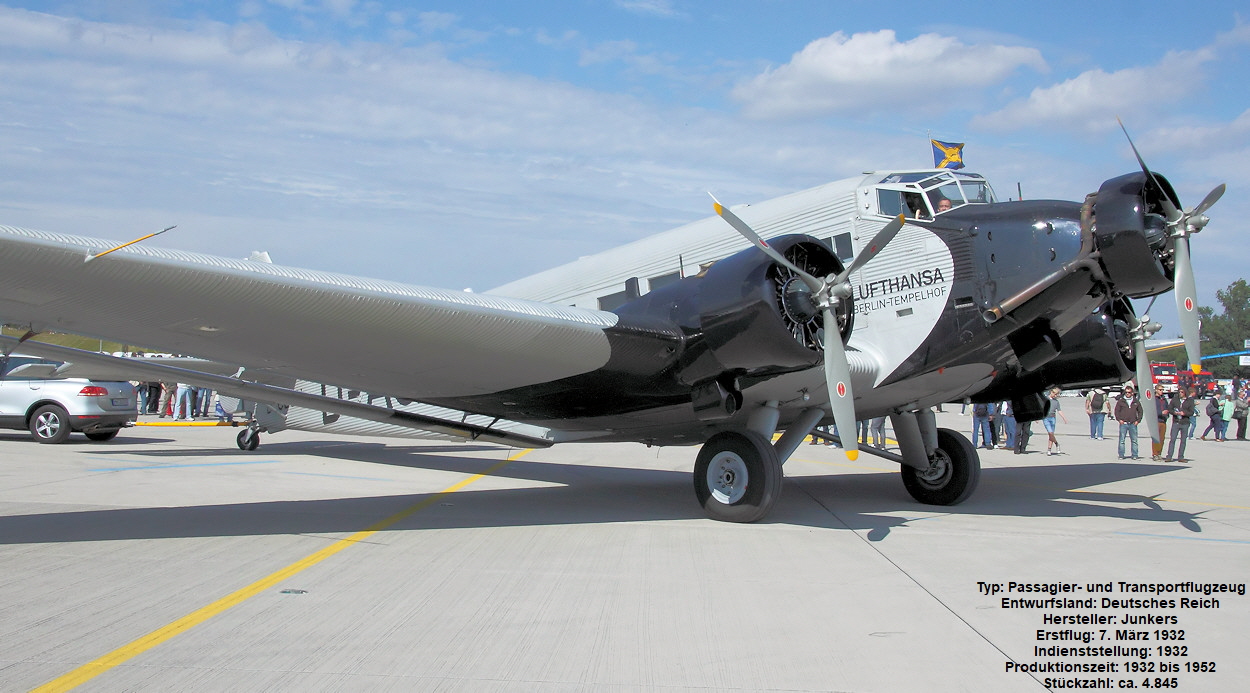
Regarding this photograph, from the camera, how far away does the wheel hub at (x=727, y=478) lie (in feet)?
26.8

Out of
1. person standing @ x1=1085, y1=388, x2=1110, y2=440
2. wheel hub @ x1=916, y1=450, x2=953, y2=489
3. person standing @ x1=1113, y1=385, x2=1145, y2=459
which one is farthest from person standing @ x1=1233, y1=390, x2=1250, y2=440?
wheel hub @ x1=916, y1=450, x2=953, y2=489

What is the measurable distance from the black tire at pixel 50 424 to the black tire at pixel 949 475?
627 inches

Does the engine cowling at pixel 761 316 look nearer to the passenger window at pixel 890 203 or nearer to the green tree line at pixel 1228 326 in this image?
the passenger window at pixel 890 203

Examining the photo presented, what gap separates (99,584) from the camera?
5.31 meters

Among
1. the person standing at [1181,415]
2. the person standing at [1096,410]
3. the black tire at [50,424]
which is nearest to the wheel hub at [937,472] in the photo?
the person standing at [1181,415]

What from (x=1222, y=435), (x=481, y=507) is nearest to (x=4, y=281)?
(x=481, y=507)

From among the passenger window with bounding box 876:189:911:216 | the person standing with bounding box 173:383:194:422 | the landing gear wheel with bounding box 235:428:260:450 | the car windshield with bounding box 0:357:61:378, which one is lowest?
the landing gear wheel with bounding box 235:428:260:450

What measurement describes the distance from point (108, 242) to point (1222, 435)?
29197 millimetres

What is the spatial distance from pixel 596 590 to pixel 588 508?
4.06 metres

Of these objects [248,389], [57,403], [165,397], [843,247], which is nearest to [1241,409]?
[843,247]

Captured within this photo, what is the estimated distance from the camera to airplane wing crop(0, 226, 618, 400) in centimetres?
571

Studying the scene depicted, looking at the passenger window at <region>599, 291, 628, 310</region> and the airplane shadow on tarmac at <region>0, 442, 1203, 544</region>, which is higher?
the passenger window at <region>599, 291, 628, 310</region>

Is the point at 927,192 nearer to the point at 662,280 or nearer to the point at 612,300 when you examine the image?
the point at 662,280

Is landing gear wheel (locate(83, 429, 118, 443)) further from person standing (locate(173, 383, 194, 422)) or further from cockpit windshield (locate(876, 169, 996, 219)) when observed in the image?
cockpit windshield (locate(876, 169, 996, 219))
